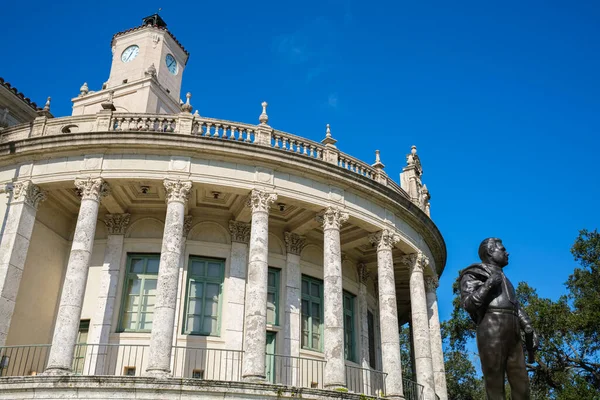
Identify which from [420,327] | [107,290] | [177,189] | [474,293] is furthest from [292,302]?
[474,293]

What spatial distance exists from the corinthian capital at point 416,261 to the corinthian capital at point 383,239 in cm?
187

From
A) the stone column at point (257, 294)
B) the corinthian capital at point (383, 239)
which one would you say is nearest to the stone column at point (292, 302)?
the corinthian capital at point (383, 239)

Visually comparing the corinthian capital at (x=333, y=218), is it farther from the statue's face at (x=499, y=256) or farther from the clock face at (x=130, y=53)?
the clock face at (x=130, y=53)

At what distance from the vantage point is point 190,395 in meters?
16.3

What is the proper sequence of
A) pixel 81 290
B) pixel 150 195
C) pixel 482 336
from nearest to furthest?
pixel 482 336, pixel 81 290, pixel 150 195

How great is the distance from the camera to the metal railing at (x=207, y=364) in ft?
66.1

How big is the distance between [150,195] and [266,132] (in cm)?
495

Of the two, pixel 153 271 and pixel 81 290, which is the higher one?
pixel 153 271

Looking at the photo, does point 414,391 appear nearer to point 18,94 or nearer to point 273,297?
point 273,297

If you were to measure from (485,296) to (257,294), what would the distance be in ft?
39.2

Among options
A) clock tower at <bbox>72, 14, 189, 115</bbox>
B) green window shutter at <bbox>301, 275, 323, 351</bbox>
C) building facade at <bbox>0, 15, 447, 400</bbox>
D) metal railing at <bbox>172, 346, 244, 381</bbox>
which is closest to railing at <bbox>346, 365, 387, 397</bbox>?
building facade at <bbox>0, 15, 447, 400</bbox>

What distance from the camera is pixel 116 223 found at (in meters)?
22.8

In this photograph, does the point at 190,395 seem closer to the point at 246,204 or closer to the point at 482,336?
the point at 246,204

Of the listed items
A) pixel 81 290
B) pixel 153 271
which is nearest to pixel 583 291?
pixel 153 271
